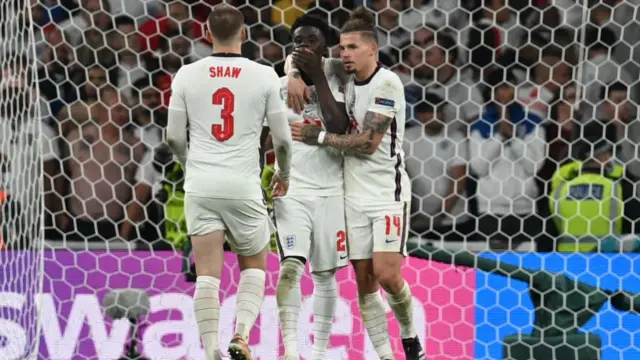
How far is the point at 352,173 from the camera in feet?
17.4

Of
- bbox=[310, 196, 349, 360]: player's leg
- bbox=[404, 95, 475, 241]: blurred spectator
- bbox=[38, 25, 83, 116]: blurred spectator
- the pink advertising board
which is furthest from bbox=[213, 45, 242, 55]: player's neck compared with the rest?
bbox=[38, 25, 83, 116]: blurred spectator

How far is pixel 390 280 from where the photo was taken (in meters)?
5.21

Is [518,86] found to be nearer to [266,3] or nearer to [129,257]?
[266,3]

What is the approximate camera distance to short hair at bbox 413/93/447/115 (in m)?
6.52

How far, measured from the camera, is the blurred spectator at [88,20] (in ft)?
22.0

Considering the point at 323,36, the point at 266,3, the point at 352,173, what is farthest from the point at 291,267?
the point at 266,3

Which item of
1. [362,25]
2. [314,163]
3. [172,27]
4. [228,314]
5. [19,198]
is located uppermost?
[172,27]

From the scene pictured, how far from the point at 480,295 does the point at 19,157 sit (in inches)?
98.5

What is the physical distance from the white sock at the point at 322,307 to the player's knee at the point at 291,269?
160 mm

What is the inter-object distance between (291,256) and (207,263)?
54 cm

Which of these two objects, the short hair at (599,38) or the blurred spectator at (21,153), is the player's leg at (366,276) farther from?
the short hair at (599,38)

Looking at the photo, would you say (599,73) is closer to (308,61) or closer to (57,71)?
(308,61)

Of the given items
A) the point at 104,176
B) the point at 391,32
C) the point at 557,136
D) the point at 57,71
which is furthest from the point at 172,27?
the point at 557,136

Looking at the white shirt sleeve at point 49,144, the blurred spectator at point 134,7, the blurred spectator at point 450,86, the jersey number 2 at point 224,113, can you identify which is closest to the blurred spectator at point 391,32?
the blurred spectator at point 450,86
